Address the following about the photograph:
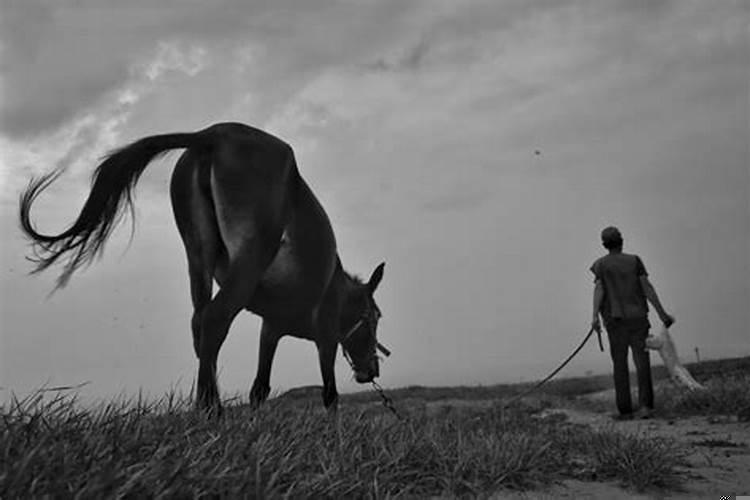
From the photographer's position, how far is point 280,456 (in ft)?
12.4

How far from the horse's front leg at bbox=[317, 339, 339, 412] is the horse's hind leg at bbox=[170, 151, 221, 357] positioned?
1.62m

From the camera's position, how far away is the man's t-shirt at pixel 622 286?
10180 millimetres

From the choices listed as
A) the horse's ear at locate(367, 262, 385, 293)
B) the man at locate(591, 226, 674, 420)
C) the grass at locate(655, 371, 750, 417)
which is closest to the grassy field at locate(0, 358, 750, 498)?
the horse's ear at locate(367, 262, 385, 293)

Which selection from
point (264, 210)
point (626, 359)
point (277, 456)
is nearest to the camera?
point (277, 456)

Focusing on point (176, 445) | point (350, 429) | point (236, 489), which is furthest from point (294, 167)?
point (236, 489)

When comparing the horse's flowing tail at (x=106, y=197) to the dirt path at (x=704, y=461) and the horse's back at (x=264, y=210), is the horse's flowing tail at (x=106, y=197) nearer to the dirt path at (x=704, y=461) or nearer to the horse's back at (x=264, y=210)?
the horse's back at (x=264, y=210)

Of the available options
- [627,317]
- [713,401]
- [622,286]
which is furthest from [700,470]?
[622,286]

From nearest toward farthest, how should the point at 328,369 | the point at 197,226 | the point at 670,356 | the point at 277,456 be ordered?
the point at 277,456 < the point at 197,226 < the point at 328,369 < the point at 670,356

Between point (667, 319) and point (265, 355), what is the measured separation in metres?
5.55

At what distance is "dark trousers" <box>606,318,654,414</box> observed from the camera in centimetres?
1006

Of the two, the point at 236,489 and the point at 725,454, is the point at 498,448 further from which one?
the point at 725,454

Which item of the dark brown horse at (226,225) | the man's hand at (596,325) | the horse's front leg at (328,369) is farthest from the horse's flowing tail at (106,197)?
the man's hand at (596,325)

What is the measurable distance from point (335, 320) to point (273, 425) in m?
2.97

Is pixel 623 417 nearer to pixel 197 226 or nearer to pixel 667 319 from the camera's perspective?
pixel 667 319
